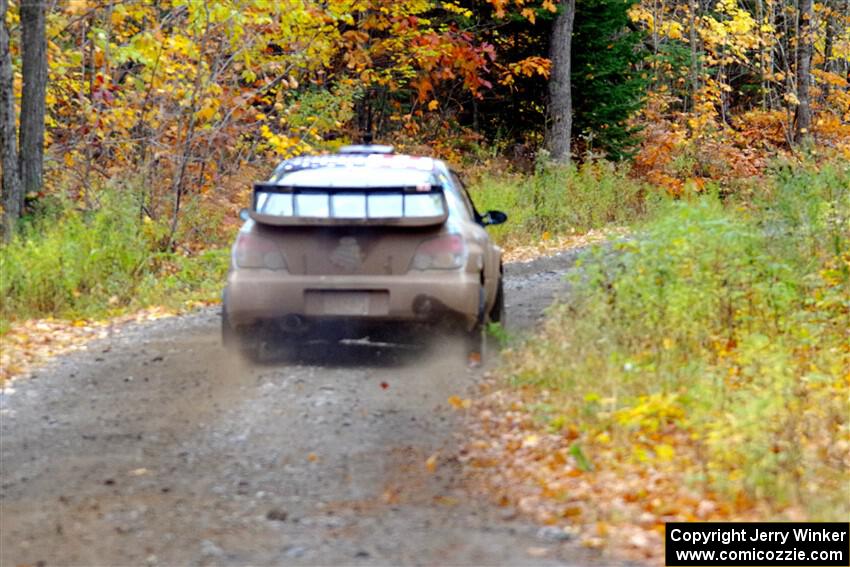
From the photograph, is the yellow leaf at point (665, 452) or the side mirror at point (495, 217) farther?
the side mirror at point (495, 217)

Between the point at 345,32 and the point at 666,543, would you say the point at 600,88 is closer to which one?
the point at 345,32

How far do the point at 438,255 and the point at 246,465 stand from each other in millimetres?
2842

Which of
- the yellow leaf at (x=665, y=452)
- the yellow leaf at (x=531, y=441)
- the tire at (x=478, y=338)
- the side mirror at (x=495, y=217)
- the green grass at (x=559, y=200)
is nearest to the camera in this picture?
the yellow leaf at (x=665, y=452)

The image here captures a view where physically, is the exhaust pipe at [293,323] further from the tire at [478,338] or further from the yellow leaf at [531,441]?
the yellow leaf at [531,441]

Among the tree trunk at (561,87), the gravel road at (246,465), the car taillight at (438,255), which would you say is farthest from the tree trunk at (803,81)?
the car taillight at (438,255)

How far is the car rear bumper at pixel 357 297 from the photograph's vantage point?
9656 millimetres

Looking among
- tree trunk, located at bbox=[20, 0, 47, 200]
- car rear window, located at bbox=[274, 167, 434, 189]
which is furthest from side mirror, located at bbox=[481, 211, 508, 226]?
tree trunk, located at bbox=[20, 0, 47, 200]

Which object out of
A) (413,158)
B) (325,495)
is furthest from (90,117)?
(325,495)

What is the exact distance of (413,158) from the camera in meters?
11.1

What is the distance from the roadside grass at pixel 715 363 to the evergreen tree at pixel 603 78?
12.0 meters

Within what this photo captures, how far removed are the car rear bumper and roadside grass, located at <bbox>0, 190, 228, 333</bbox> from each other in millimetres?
3890

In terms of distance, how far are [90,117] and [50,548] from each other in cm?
1258

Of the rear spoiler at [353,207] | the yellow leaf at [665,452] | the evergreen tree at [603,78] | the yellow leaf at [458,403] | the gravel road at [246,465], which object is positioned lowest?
the gravel road at [246,465]

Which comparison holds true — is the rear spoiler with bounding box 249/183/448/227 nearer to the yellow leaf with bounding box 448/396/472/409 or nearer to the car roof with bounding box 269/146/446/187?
the car roof with bounding box 269/146/446/187
